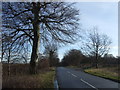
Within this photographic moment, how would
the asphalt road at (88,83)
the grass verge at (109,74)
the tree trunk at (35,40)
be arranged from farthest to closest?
the grass verge at (109,74) < the tree trunk at (35,40) < the asphalt road at (88,83)

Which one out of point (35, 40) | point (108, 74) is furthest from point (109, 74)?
point (35, 40)

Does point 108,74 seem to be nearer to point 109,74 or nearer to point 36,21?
point 109,74

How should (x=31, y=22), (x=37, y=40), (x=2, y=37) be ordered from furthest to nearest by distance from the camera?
(x=37, y=40)
(x=31, y=22)
(x=2, y=37)

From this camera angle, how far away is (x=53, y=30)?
59.8ft

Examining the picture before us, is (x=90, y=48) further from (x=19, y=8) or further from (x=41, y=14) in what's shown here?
(x=19, y=8)

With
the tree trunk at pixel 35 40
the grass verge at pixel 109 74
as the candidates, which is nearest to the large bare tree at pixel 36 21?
the tree trunk at pixel 35 40

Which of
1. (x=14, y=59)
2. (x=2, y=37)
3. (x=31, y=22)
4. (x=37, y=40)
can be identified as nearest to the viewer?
(x=2, y=37)

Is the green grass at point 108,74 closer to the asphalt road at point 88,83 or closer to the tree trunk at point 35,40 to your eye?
the asphalt road at point 88,83

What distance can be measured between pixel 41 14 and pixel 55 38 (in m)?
3.20

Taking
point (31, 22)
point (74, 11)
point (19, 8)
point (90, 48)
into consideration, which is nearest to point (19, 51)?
point (31, 22)

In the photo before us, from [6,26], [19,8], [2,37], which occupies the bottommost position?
[2,37]

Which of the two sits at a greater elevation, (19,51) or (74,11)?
(74,11)

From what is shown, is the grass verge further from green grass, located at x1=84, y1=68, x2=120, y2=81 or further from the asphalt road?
the asphalt road

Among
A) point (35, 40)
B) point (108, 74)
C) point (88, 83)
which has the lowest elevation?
point (108, 74)
